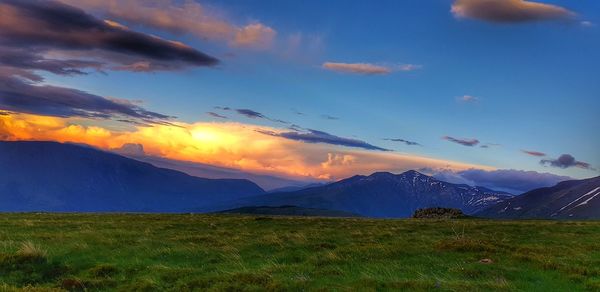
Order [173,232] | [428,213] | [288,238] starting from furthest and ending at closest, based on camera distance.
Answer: [428,213]
[173,232]
[288,238]

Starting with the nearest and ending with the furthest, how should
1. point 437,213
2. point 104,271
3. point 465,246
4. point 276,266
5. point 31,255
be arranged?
point 104,271 < point 276,266 < point 31,255 < point 465,246 < point 437,213

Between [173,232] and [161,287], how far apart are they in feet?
64.6

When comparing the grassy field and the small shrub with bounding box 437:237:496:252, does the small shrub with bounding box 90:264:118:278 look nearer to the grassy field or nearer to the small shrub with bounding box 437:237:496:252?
the grassy field

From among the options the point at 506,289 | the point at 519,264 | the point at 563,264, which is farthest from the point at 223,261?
the point at 563,264

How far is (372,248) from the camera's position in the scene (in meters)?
24.8

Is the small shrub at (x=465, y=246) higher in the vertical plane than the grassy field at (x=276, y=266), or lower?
higher

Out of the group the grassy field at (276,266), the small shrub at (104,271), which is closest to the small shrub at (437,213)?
the grassy field at (276,266)

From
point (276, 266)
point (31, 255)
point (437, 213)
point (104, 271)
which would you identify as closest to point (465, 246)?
point (276, 266)

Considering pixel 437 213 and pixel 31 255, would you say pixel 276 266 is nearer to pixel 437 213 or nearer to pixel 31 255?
pixel 31 255

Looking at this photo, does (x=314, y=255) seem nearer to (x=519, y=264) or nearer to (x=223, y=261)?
(x=223, y=261)

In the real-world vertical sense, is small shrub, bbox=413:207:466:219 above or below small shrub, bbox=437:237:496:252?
below

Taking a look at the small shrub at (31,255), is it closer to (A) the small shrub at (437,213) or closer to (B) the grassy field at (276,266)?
(B) the grassy field at (276,266)

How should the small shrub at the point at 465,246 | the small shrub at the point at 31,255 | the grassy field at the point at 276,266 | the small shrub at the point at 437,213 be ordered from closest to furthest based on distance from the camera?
1. the grassy field at the point at 276,266
2. the small shrub at the point at 31,255
3. the small shrub at the point at 465,246
4. the small shrub at the point at 437,213

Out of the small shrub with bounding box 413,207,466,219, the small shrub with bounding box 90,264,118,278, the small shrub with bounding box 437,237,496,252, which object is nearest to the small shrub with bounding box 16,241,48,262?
the small shrub with bounding box 90,264,118,278
